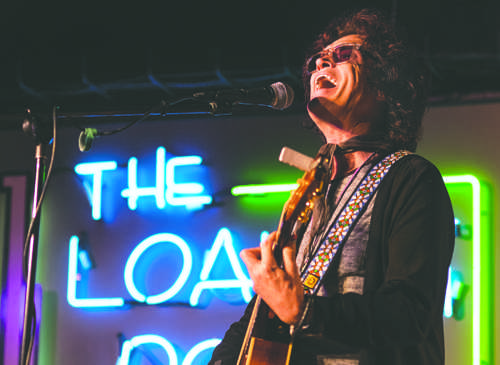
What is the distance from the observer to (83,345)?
5.13 m

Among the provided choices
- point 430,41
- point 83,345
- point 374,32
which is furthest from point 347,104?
point 83,345

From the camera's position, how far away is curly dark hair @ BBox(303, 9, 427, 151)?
6.46 ft

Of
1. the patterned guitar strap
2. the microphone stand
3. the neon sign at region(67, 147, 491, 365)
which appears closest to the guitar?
the patterned guitar strap

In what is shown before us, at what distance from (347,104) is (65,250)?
3866 mm

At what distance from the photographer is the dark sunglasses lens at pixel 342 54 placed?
78.2 inches

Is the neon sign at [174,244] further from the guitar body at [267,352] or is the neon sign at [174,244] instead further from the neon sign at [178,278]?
the guitar body at [267,352]

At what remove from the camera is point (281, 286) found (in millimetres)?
1409

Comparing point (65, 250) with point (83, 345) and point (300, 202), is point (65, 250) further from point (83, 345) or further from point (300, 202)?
point (300, 202)

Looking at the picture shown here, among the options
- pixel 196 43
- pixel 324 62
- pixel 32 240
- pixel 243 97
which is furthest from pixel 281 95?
pixel 196 43

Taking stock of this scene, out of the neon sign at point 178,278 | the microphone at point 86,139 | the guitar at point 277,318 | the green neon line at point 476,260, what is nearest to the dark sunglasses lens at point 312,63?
the guitar at point 277,318

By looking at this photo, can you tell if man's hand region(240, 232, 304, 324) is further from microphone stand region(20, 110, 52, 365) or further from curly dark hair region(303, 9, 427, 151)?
microphone stand region(20, 110, 52, 365)

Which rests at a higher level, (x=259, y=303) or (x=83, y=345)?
(x=259, y=303)

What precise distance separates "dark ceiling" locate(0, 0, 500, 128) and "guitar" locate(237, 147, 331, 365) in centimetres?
275

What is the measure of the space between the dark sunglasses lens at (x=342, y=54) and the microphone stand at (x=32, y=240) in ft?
2.84
